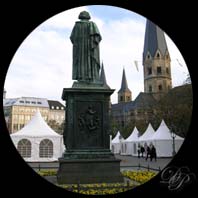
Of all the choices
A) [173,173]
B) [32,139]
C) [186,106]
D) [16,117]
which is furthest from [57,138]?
[16,117]

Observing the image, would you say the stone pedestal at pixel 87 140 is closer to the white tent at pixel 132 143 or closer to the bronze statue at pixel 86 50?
the bronze statue at pixel 86 50

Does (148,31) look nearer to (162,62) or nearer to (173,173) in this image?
(162,62)

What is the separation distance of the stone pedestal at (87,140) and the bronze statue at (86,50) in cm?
103

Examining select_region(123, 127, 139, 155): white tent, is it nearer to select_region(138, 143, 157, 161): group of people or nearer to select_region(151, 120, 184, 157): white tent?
select_region(138, 143, 157, 161): group of people

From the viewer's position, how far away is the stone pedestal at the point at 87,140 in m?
9.44

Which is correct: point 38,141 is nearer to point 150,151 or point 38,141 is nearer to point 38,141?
point 38,141

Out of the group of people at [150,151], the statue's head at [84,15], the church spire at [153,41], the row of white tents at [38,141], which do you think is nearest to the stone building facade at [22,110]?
the church spire at [153,41]

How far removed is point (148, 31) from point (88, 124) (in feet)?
291

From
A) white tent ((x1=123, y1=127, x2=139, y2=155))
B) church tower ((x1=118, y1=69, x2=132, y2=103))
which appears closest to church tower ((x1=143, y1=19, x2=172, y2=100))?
church tower ((x1=118, y1=69, x2=132, y2=103))

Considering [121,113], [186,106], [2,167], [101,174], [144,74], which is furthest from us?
[121,113]

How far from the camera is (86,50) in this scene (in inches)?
430

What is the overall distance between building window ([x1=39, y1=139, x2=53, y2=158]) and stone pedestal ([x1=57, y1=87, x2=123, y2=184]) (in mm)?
13117

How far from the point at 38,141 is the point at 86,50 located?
13.2 m

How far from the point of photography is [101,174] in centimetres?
947
